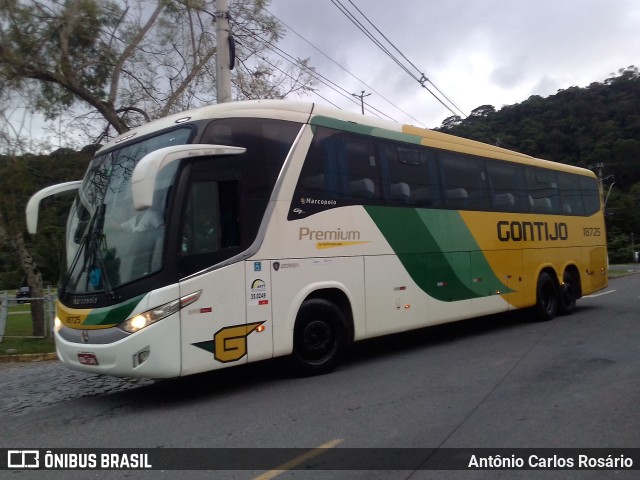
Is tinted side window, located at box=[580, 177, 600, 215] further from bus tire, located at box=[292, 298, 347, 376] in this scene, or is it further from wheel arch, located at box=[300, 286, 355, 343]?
bus tire, located at box=[292, 298, 347, 376]

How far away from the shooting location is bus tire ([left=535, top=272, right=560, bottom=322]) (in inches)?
550

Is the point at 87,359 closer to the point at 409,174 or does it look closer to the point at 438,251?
the point at 409,174

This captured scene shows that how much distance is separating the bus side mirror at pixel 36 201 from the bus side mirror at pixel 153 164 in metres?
2.54

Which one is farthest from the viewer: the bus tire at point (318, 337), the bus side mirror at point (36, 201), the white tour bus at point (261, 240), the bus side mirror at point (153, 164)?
the bus tire at point (318, 337)

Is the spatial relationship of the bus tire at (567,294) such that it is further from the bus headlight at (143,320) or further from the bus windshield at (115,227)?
the bus headlight at (143,320)

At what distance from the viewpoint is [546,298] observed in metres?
14.5

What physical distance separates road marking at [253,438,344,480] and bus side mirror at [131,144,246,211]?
2858 millimetres

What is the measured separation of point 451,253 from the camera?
11102 millimetres

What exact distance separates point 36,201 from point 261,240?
3277 mm

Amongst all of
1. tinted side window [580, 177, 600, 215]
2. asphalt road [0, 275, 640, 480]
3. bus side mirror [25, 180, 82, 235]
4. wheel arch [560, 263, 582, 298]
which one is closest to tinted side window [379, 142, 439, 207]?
asphalt road [0, 275, 640, 480]

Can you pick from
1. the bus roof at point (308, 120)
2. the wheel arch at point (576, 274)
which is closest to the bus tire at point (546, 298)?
the wheel arch at point (576, 274)

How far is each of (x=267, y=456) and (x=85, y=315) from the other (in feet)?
10.2

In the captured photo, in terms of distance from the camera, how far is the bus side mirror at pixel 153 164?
19.8 feet

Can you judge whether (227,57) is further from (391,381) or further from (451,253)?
(391,381)
